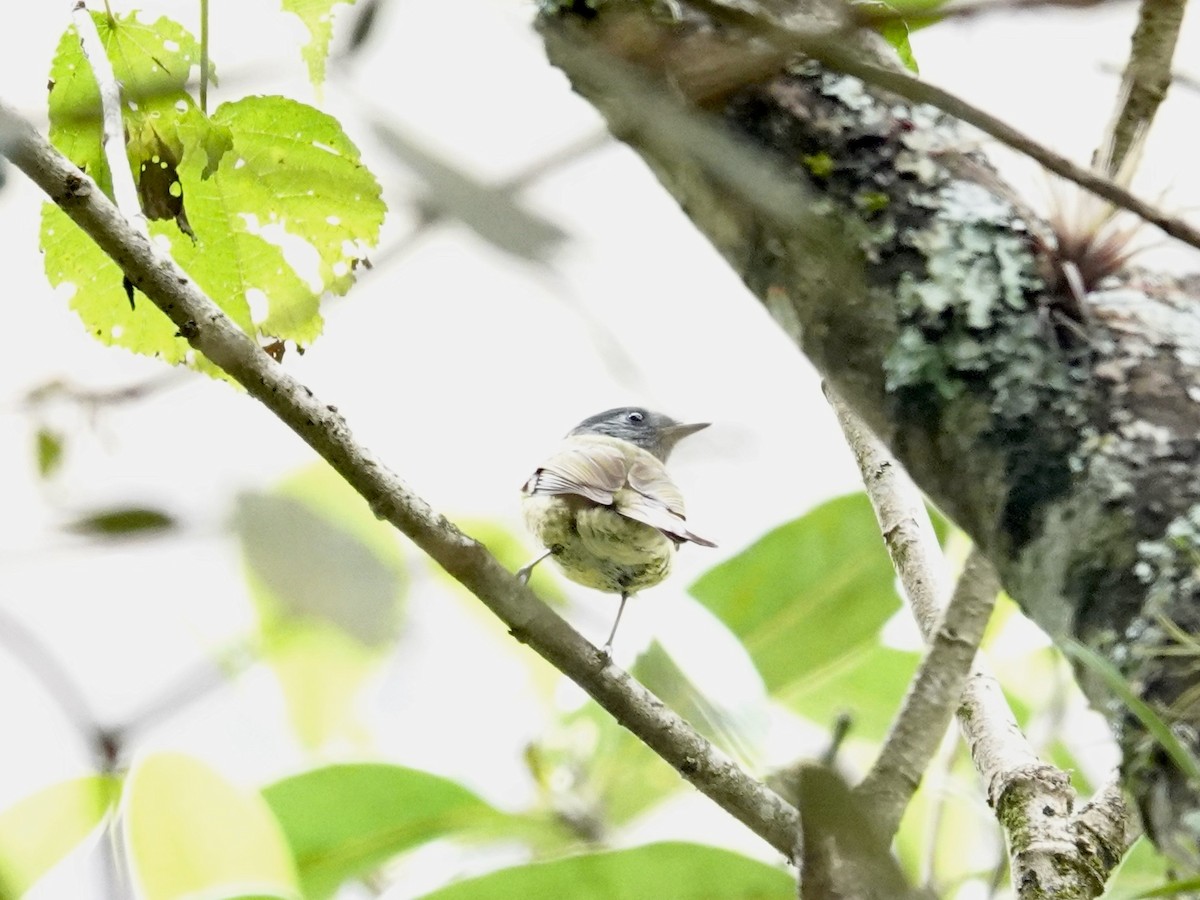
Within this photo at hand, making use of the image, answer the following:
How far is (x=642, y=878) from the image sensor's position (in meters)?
1.49

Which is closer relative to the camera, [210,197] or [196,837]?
Result: [210,197]

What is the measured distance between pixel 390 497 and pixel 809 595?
99cm

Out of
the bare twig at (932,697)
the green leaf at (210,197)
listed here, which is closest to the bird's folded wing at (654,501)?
the green leaf at (210,197)

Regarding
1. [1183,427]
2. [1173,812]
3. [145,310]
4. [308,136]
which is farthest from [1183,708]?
[145,310]

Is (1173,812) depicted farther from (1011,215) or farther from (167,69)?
(167,69)

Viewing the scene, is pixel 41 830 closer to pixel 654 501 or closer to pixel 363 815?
pixel 363 815

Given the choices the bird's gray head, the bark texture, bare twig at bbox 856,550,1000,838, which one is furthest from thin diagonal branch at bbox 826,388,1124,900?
the bird's gray head

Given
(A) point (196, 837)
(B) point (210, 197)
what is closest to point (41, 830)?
(A) point (196, 837)

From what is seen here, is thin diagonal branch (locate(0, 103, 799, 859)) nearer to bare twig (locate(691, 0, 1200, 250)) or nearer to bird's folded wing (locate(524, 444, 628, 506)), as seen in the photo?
bare twig (locate(691, 0, 1200, 250))

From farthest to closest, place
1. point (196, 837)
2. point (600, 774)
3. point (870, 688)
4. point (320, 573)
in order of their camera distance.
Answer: point (870, 688) → point (600, 774) → point (196, 837) → point (320, 573)

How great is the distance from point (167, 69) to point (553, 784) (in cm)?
129

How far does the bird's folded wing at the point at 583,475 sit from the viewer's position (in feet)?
7.04

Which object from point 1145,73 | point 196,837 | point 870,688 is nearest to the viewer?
point 1145,73

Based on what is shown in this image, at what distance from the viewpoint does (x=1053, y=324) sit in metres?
0.79
